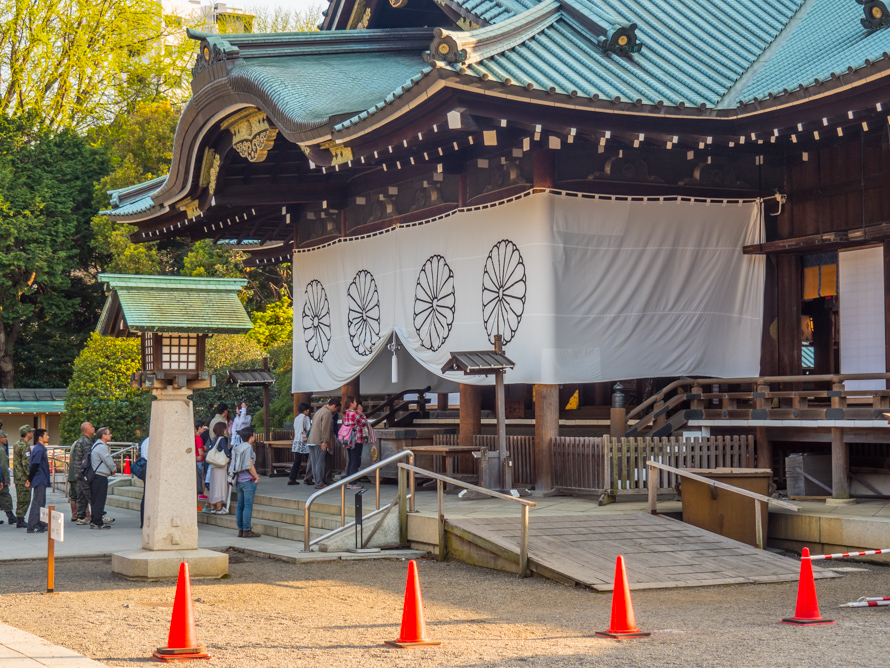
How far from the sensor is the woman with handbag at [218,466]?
14922 mm

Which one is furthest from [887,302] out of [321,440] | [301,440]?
[301,440]

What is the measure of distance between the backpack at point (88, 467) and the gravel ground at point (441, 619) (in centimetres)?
392

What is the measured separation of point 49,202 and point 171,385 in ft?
101

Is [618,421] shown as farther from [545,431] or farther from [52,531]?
[52,531]

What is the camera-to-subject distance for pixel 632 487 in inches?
525

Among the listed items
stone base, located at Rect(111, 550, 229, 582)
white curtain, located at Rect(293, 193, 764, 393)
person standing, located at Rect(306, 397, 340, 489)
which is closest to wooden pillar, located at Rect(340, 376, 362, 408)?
person standing, located at Rect(306, 397, 340, 489)

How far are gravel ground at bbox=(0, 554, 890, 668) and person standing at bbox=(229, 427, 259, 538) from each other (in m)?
2.20

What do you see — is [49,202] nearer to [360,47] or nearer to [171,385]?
[360,47]

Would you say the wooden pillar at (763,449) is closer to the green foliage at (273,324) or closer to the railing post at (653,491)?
the railing post at (653,491)

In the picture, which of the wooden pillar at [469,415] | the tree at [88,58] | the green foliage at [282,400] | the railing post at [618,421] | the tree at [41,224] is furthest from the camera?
the tree at [88,58]

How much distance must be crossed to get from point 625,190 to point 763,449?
391 cm

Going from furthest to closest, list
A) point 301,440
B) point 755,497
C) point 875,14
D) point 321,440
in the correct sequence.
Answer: point 301,440 → point 321,440 → point 875,14 → point 755,497

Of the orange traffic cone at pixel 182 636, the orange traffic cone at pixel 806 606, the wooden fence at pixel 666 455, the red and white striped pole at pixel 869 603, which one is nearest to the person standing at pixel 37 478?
the wooden fence at pixel 666 455

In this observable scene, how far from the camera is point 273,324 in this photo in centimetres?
3525
